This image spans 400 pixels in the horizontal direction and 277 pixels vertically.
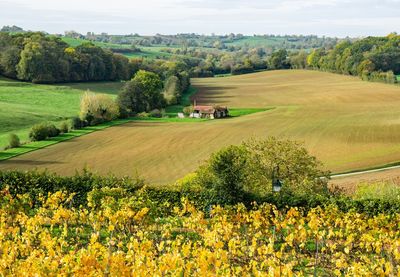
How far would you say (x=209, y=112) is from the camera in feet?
284

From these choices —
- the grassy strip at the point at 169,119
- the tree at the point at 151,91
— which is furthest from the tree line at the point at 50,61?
the grassy strip at the point at 169,119

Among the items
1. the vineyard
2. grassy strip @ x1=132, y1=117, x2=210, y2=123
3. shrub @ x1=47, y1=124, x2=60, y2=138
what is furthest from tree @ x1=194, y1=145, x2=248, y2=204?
grassy strip @ x1=132, y1=117, x2=210, y2=123

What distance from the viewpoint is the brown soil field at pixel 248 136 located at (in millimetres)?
51909

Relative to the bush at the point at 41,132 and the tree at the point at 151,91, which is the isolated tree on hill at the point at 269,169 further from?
the tree at the point at 151,91

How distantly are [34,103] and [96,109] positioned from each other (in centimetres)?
1936

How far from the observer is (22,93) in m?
96.8

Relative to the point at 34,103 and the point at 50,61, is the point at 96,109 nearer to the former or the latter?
the point at 34,103

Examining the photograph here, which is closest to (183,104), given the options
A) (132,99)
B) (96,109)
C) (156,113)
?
(156,113)

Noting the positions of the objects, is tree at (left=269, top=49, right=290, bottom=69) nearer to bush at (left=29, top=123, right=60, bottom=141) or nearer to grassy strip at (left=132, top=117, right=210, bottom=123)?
grassy strip at (left=132, top=117, right=210, bottom=123)

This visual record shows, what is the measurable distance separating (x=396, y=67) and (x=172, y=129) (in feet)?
320

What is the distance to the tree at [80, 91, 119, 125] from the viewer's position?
75250mm

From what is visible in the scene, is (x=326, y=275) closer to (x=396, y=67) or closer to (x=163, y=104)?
(x=163, y=104)

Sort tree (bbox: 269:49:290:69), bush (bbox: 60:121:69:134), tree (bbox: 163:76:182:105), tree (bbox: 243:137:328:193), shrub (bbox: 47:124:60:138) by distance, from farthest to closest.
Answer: tree (bbox: 269:49:290:69) < tree (bbox: 163:76:182:105) < bush (bbox: 60:121:69:134) < shrub (bbox: 47:124:60:138) < tree (bbox: 243:137:328:193)

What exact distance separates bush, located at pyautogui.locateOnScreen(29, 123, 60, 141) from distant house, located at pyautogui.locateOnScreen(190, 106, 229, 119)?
28.8 m
